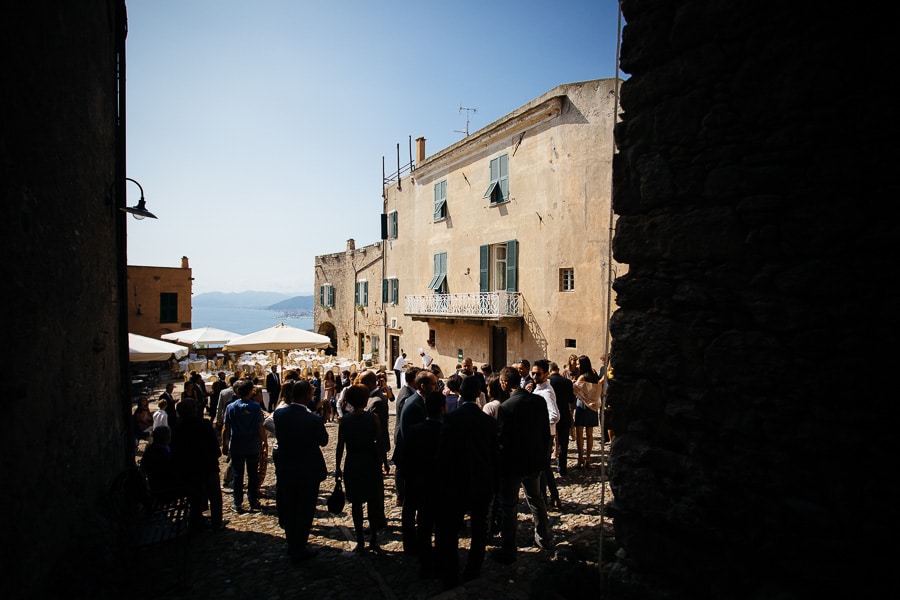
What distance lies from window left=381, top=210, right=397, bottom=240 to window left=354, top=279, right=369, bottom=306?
136 inches

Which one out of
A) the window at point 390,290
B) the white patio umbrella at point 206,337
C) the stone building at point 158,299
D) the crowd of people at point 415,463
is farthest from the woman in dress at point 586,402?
the stone building at point 158,299

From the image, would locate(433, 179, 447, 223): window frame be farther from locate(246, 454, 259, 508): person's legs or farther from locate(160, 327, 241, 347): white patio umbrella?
locate(246, 454, 259, 508): person's legs

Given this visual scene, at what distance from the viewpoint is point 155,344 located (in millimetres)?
11180

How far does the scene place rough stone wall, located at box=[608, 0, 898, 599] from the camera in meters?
2.18

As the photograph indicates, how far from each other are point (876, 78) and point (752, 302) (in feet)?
3.51

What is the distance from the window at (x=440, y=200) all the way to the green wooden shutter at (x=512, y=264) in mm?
4402

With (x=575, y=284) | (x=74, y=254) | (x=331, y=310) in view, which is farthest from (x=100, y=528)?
(x=331, y=310)

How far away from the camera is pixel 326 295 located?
3178cm

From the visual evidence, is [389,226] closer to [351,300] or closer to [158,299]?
[351,300]

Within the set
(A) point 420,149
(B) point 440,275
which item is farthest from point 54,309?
(A) point 420,149

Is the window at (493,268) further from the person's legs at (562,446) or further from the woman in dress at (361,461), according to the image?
the woman in dress at (361,461)

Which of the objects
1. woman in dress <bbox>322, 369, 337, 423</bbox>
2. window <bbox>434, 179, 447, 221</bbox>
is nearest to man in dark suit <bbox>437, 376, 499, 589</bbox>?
woman in dress <bbox>322, 369, 337, 423</bbox>

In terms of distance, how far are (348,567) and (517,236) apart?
1342cm

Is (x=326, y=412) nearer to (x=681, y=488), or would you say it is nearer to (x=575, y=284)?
(x=575, y=284)
